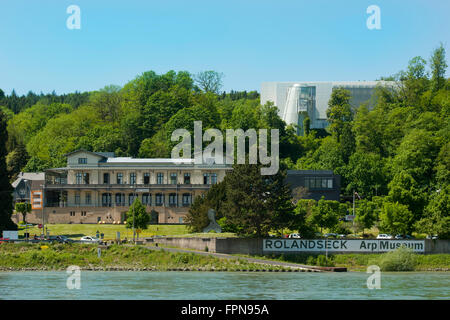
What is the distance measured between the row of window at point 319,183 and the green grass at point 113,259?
4226cm

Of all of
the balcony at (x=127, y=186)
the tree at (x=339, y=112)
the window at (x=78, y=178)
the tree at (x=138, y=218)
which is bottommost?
the tree at (x=138, y=218)

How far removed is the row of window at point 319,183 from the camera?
391 ft

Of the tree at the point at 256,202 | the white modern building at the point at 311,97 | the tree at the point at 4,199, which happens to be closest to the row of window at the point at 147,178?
the tree at the point at 4,199

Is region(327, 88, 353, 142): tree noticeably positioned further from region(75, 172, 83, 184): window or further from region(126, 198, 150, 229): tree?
region(126, 198, 150, 229): tree

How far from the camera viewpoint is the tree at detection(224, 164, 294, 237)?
8288 centimetres

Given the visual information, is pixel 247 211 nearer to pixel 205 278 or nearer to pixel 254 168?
pixel 254 168

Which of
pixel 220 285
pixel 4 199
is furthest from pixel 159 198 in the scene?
pixel 220 285

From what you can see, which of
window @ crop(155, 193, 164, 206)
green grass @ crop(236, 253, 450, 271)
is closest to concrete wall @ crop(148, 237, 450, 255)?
green grass @ crop(236, 253, 450, 271)

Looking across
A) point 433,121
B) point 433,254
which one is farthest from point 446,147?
point 433,254

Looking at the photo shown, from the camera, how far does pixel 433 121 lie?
12900 centimetres

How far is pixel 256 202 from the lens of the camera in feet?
273

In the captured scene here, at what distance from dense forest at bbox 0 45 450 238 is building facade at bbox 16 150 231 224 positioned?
16456 mm

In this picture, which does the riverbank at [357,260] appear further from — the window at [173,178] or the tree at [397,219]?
the window at [173,178]
